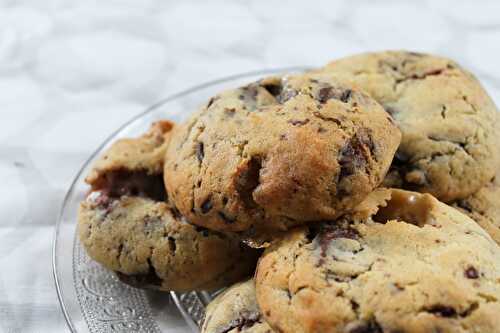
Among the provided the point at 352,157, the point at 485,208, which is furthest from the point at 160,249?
the point at 485,208

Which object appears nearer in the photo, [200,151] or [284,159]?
A: [284,159]

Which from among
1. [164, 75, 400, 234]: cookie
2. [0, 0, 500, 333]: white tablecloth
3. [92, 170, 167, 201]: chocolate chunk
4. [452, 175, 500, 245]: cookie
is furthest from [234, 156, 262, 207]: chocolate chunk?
[0, 0, 500, 333]: white tablecloth

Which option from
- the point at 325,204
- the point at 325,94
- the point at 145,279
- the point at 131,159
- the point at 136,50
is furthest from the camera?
the point at 136,50

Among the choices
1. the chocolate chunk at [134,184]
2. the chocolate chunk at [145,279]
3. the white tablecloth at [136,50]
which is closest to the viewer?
the chocolate chunk at [145,279]

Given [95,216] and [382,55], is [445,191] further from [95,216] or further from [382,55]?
[95,216]

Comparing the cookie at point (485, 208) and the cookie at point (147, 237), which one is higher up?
the cookie at point (485, 208)

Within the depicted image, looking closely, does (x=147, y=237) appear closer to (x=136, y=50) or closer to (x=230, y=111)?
(x=230, y=111)

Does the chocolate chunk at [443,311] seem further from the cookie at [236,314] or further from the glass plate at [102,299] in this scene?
the glass plate at [102,299]

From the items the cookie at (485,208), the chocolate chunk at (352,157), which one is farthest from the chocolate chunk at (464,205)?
the chocolate chunk at (352,157)
